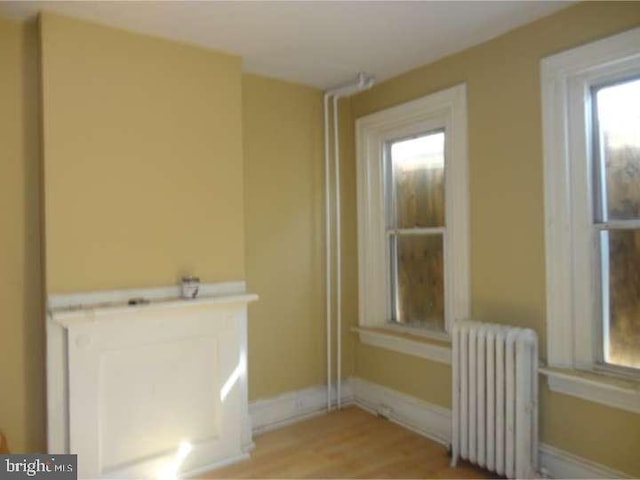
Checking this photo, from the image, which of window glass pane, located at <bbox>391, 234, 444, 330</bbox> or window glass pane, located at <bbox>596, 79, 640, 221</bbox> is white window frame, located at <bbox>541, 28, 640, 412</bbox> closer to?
→ window glass pane, located at <bbox>596, 79, 640, 221</bbox>

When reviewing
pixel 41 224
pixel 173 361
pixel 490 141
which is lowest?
pixel 173 361

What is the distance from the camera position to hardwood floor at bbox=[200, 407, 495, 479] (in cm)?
253

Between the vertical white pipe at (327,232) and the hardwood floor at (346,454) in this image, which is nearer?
the hardwood floor at (346,454)

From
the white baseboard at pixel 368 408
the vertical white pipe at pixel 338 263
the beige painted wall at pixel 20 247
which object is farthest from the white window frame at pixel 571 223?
the beige painted wall at pixel 20 247

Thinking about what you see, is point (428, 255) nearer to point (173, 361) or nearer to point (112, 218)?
point (173, 361)

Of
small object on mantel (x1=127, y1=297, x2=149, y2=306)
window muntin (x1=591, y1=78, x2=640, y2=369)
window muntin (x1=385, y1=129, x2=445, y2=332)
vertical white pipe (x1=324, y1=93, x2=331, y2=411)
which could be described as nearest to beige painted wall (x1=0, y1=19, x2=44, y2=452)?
small object on mantel (x1=127, y1=297, x2=149, y2=306)

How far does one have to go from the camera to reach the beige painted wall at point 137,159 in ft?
7.53

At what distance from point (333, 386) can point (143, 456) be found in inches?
59.0

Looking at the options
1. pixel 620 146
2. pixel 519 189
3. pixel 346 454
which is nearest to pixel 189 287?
pixel 346 454

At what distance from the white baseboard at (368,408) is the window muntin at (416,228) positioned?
54 centimetres

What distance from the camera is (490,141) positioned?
2.63 m

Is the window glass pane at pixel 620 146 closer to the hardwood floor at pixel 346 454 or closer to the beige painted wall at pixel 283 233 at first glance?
the hardwood floor at pixel 346 454

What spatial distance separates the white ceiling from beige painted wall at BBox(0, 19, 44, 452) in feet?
0.84

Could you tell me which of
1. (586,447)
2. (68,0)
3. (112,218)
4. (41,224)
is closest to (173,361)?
(112,218)
